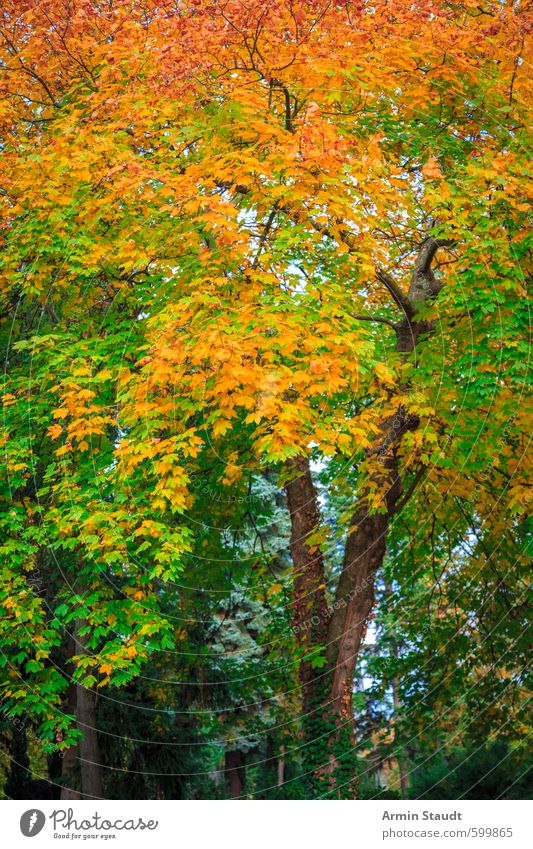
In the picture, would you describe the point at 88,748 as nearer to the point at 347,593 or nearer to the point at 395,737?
the point at 395,737

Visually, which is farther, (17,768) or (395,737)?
(17,768)

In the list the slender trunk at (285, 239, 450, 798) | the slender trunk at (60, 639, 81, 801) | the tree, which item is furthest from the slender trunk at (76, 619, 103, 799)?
the slender trunk at (285, 239, 450, 798)

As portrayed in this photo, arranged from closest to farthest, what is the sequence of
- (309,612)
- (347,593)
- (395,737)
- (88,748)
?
(347,593) < (309,612) < (395,737) < (88,748)

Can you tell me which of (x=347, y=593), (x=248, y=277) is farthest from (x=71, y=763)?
(x=248, y=277)

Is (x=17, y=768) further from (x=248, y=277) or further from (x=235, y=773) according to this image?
(x=248, y=277)

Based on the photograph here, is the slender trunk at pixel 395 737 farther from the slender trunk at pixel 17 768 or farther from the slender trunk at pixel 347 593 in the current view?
the slender trunk at pixel 17 768

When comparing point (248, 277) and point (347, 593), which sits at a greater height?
point (248, 277)

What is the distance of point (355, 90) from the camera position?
404 inches
